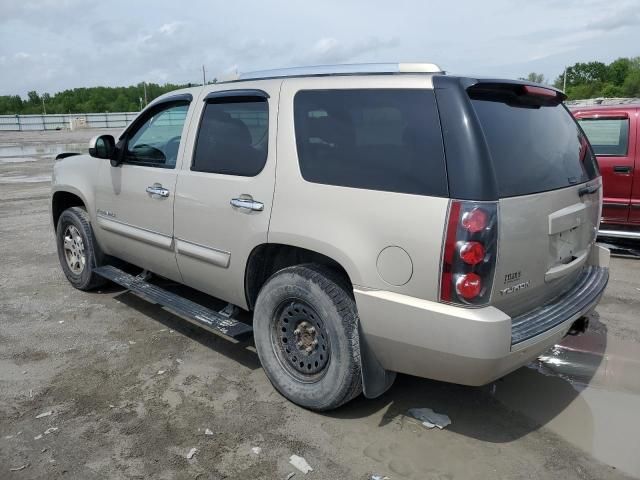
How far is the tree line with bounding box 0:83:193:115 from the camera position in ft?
293

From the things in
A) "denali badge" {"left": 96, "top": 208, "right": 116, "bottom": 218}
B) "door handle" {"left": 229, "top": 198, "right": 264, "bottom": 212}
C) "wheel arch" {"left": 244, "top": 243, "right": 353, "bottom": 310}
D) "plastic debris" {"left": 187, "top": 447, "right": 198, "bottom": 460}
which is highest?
"door handle" {"left": 229, "top": 198, "right": 264, "bottom": 212}

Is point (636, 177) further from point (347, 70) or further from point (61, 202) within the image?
point (61, 202)

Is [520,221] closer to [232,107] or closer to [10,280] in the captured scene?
[232,107]

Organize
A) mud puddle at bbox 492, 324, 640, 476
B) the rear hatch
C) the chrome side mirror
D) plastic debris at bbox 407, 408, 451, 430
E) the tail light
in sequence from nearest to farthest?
the tail light
the rear hatch
mud puddle at bbox 492, 324, 640, 476
plastic debris at bbox 407, 408, 451, 430
the chrome side mirror

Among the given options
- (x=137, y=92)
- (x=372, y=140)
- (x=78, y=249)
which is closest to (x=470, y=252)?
(x=372, y=140)

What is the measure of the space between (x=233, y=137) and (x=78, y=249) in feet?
8.52

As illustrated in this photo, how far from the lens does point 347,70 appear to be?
321cm

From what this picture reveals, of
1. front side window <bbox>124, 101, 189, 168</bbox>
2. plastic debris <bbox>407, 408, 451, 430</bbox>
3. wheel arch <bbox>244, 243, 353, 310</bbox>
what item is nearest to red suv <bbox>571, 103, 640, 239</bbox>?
plastic debris <bbox>407, 408, 451, 430</bbox>

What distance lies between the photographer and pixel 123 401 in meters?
3.54

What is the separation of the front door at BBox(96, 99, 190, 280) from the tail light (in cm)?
229

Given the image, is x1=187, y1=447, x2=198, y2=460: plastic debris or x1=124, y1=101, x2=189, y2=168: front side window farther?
x1=124, y1=101, x2=189, y2=168: front side window

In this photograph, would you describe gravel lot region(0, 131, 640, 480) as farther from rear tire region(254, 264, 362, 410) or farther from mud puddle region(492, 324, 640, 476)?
rear tire region(254, 264, 362, 410)

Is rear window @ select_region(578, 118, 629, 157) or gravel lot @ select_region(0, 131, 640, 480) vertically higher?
rear window @ select_region(578, 118, 629, 157)

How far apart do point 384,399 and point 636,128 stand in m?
5.19
